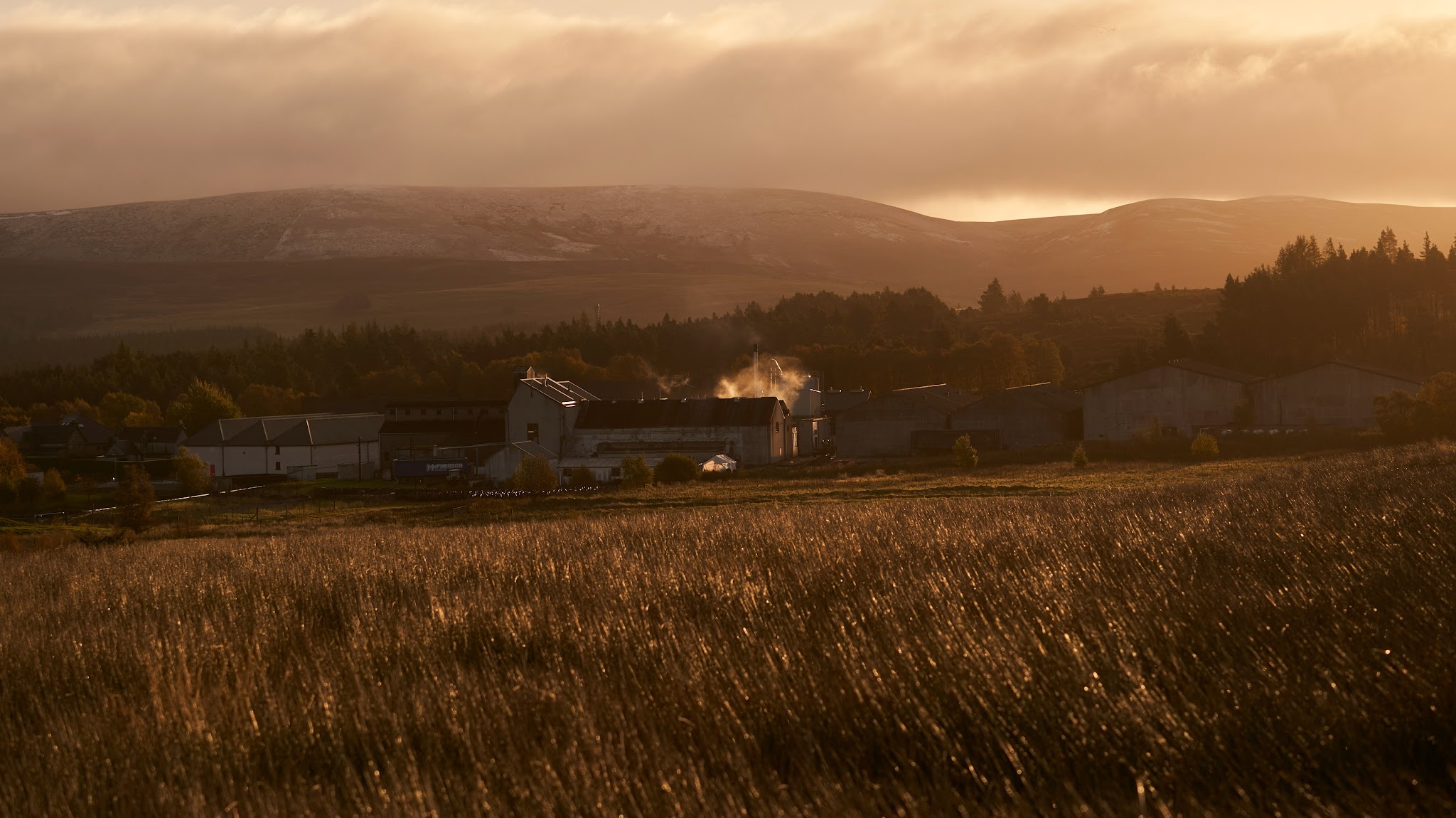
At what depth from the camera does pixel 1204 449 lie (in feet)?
204

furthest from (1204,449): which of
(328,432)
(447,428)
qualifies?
(328,432)

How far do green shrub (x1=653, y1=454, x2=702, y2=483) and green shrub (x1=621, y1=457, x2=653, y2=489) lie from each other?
1.15 m

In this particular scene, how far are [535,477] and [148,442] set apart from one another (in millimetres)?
53112

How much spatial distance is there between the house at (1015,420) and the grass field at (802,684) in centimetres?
6577

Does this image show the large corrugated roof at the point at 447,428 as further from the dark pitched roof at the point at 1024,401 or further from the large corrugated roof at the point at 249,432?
the dark pitched roof at the point at 1024,401

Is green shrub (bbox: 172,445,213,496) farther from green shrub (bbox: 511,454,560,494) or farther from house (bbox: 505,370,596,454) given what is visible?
green shrub (bbox: 511,454,560,494)

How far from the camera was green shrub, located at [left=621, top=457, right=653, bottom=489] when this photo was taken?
60.1 meters

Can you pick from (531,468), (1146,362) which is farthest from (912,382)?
(531,468)

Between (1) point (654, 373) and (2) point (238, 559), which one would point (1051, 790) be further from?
(1) point (654, 373)

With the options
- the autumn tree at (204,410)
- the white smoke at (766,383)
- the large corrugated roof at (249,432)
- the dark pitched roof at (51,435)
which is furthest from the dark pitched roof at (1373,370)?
the dark pitched roof at (51,435)

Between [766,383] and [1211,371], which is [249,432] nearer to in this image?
[766,383]

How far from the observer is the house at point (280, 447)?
8425 cm

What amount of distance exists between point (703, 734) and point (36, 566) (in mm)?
21296

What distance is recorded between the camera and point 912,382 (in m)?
126
